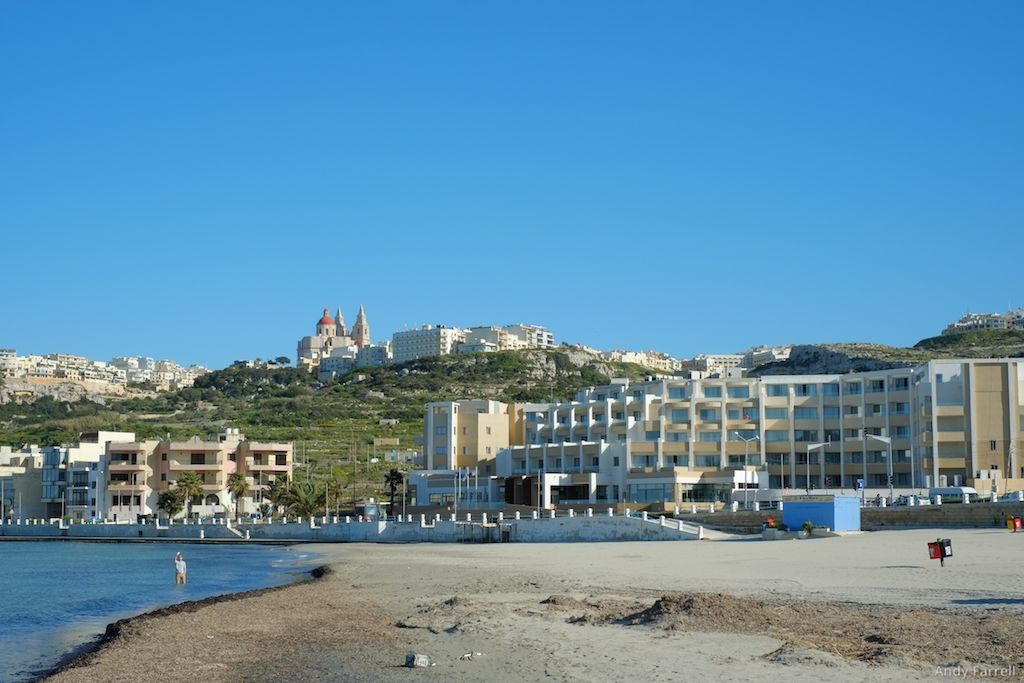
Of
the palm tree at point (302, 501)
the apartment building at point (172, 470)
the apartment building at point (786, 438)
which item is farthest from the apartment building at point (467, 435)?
the apartment building at point (172, 470)

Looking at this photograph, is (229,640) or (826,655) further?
(229,640)

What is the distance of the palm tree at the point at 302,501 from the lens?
10969 cm

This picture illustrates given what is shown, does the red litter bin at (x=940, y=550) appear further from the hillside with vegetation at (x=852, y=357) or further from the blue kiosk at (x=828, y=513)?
the hillside with vegetation at (x=852, y=357)

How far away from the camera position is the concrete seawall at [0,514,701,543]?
7217 centimetres

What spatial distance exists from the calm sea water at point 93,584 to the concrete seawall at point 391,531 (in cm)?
573

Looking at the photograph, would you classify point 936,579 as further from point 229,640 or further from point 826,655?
point 229,640

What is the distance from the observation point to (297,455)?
505 ft

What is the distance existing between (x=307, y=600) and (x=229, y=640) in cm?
1131

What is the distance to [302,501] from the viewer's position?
110 m

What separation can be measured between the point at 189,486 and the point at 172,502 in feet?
→ 7.35

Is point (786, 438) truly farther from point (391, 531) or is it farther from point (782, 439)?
point (391, 531)

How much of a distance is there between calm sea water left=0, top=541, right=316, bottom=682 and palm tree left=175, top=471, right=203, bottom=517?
21.8m

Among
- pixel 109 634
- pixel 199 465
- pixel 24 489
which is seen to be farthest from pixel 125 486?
pixel 109 634

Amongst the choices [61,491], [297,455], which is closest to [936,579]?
[61,491]
